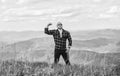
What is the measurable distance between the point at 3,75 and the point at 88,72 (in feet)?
8.50

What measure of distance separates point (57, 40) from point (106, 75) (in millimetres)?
3953

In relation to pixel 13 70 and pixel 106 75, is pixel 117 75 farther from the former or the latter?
pixel 13 70

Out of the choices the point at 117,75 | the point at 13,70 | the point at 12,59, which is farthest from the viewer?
the point at 12,59

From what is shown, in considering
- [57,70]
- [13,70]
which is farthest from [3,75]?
[57,70]

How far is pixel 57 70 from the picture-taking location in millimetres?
9188

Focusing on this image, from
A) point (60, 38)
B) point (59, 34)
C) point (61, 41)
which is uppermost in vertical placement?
point (59, 34)

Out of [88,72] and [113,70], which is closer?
[88,72]

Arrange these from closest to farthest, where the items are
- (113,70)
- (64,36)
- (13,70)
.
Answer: (13,70) < (113,70) < (64,36)

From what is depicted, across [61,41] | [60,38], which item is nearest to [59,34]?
[60,38]

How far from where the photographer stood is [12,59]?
11508mm

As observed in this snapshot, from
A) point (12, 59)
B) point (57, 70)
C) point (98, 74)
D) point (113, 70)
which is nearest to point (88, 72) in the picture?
point (98, 74)

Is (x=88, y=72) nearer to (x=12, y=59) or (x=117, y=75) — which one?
(x=117, y=75)

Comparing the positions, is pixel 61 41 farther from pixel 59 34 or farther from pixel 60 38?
pixel 59 34

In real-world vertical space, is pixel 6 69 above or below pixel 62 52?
above
